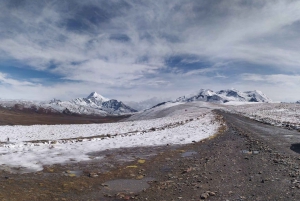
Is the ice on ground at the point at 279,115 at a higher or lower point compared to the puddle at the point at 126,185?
higher

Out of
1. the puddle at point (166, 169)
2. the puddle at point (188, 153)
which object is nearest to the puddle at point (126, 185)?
the puddle at point (166, 169)

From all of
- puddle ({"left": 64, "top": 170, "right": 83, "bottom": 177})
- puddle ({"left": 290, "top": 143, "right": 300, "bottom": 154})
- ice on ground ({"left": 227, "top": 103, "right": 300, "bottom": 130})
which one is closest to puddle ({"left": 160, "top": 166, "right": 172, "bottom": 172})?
puddle ({"left": 64, "top": 170, "right": 83, "bottom": 177})

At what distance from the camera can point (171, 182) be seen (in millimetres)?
9414

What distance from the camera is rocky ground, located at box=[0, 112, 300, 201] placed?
7.97 meters

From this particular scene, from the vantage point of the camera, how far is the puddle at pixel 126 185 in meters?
8.86

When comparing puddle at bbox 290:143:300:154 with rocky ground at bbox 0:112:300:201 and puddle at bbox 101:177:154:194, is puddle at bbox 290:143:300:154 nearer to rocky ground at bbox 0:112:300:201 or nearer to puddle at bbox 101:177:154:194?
rocky ground at bbox 0:112:300:201

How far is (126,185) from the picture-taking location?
9.46 metres

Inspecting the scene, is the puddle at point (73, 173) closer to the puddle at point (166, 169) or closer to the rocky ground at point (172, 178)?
the rocky ground at point (172, 178)

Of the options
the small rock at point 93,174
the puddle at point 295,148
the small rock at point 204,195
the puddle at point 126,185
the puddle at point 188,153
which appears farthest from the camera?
the puddle at point 188,153

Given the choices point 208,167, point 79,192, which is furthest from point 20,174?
point 208,167

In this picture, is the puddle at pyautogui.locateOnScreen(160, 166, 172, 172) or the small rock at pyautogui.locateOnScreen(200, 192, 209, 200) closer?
the small rock at pyautogui.locateOnScreen(200, 192, 209, 200)

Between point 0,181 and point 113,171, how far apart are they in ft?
16.2

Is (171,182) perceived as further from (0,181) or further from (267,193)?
(0,181)

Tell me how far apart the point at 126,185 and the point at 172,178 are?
6.79ft
